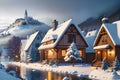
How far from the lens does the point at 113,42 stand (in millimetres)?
41500

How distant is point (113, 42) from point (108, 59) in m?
4.48

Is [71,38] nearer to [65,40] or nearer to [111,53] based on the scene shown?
[65,40]

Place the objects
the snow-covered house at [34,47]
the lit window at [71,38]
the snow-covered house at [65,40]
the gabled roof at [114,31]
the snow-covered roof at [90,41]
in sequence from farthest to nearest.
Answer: the snow-covered house at [34,47]
the snow-covered roof at [90,41]
the lit window at [71,38]
the snow-covered house at [65,40]
the gabled roof at [114,31]

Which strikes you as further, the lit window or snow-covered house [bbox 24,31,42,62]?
snow-covered house [bbox 24,31,42,62]

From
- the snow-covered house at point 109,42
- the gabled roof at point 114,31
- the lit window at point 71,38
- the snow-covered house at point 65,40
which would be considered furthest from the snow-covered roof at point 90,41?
the gabled roof at point 114,31

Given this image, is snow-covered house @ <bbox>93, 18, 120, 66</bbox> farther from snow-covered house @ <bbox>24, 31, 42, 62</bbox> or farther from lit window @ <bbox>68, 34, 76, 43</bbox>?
snow-covered house @ <bbox>24, 31, 42, 62</bbox>

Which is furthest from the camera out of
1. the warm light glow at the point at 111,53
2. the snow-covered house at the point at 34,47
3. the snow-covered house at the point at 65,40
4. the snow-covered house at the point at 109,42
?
the snow-covered house at the point at 34,47

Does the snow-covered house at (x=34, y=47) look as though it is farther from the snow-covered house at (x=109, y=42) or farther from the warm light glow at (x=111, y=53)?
the warm light glow at (x=111, y=53)

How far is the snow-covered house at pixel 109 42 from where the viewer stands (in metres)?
41.8

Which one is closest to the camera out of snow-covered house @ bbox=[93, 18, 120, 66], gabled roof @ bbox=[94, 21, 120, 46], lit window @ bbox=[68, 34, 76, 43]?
gabled roof @ bbox=[94, 21, 120, 46]

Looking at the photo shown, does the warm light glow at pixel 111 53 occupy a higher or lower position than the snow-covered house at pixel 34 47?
lower

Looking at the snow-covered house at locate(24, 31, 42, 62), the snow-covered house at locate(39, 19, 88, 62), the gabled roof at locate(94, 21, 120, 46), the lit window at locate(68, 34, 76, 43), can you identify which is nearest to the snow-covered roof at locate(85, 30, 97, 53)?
the snow-covered house at locate(39, 19, 88, 62)

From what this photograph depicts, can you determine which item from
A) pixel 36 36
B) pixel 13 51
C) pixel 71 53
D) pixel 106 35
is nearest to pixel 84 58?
pixel 71 53

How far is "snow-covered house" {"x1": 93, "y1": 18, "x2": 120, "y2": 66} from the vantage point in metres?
41.8
